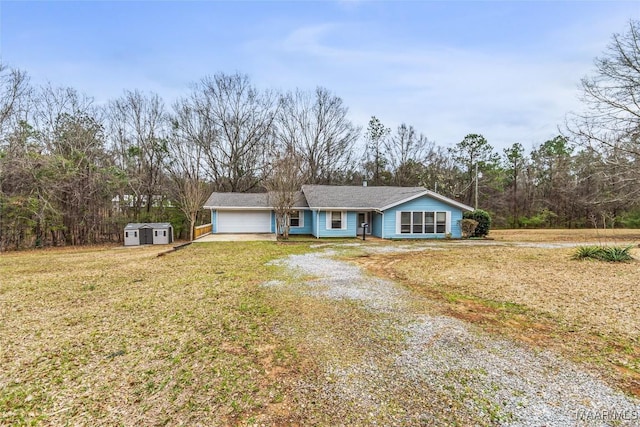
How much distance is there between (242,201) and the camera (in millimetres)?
20906

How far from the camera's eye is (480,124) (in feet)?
97.1

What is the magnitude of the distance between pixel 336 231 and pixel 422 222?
5075mm

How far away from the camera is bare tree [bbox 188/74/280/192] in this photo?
26.8 meters

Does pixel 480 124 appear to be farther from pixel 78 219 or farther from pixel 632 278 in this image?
pixel 78 219

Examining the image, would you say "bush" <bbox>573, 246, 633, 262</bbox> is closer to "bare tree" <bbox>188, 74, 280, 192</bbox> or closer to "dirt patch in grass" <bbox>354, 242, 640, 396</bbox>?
"dirt patch in grass" <bbox>354, 242, 640, 396</bbox>

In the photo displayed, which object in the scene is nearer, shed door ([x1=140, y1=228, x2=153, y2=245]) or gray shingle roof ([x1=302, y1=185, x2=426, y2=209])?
shed door ([x1=140, y1=228, x2=153, y2=245])

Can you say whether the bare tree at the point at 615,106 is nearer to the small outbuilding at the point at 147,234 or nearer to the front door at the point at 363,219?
the front door at the point at 363,219

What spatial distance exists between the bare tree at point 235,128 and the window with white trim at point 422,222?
47.1 ft

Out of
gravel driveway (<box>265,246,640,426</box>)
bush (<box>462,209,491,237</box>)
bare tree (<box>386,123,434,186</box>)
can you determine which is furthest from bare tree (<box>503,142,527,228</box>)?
gravel driveway (<box>265,246,640,426</box>)

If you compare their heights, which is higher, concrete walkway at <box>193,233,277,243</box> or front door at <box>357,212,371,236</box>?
front door at <box>357,212,371,236</box>

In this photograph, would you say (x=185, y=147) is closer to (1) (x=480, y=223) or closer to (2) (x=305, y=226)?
(2) (x=305, y=226)

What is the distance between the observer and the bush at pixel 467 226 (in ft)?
56.7

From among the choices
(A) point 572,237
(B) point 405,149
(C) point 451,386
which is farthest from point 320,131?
(C) point 451,386

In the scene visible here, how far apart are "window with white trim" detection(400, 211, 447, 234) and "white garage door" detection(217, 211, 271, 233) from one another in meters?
9.21
